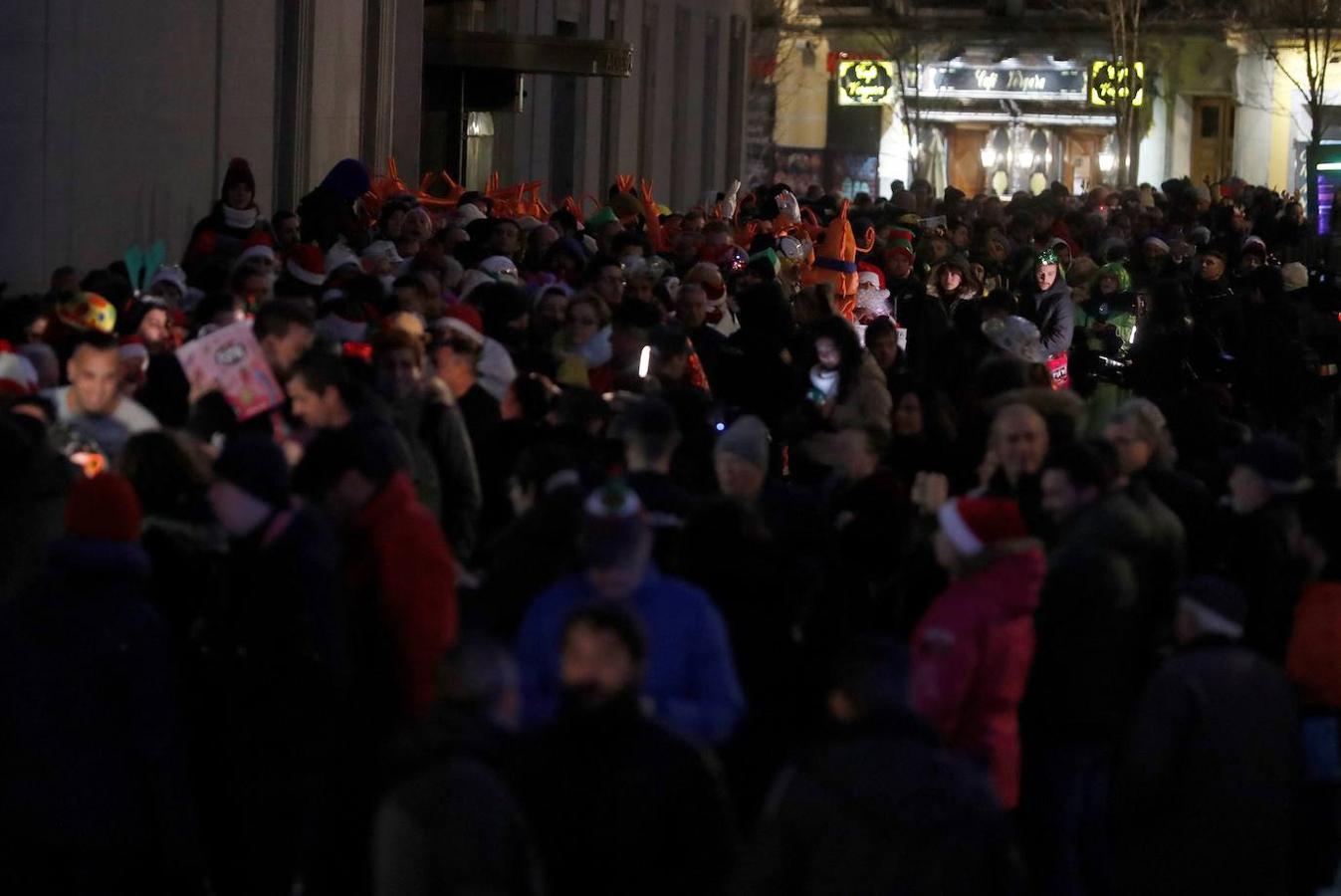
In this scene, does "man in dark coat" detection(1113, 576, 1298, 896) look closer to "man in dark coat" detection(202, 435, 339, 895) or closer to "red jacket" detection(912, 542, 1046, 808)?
"red jacket" detection(912, 542, 1046, 808)

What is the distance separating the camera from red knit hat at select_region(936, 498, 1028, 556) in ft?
24.1

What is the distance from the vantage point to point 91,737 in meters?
6.69

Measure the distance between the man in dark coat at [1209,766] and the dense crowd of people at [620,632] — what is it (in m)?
0.01

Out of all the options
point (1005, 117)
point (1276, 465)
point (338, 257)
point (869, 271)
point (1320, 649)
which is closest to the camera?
point (1320, 649)

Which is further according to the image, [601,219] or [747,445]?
[601,219]

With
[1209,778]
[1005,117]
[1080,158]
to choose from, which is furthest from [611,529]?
[1005,117]

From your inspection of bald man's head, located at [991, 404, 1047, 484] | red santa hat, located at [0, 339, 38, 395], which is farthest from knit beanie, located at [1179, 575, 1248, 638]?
red santa hat, located at [0, 339, 38, 395]

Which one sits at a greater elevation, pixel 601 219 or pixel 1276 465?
pixel 601 219

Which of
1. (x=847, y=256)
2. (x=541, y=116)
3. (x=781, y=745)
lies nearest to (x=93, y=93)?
(x=847, y=256)

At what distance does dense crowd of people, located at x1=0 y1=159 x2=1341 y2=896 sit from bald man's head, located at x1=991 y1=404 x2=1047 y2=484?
12 mm

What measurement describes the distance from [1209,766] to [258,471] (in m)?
2.63

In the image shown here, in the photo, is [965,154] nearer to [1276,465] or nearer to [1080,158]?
[1080,158]

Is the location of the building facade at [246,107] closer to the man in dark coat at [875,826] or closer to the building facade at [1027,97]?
the man in dark coat at [875,826]

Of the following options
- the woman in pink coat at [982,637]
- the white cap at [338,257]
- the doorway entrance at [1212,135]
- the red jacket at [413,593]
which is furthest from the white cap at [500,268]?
the doorway entrance at [1212,135]
